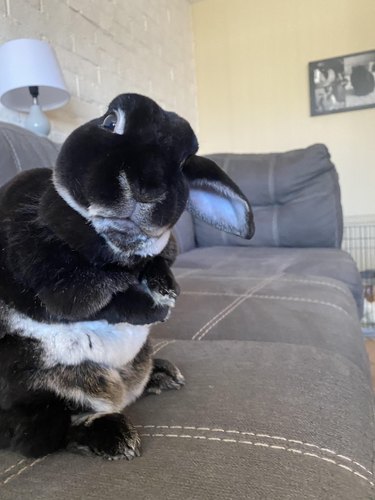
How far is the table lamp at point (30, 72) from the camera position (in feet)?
4.94

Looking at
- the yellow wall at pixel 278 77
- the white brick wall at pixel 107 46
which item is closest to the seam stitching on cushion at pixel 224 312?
the white brick wall at pixel 107 46

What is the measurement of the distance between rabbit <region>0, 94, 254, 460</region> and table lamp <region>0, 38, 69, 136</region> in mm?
1187

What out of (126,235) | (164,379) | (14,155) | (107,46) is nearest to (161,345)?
(164,379)

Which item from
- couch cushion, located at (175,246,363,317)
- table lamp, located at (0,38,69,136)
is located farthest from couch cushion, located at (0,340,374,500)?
table lamp, located at (0,38,69,136)

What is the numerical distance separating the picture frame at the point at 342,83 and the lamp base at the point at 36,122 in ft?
7.57

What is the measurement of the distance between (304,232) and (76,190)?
5.89ft

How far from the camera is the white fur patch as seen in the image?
46 cm

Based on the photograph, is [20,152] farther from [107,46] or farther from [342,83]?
[342,83]

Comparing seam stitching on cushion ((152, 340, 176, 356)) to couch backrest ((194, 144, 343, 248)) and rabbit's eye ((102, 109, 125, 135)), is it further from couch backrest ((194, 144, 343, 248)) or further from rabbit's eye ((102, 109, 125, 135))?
couch backrest ((194, 144, 343, 248))

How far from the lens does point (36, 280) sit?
0.44 meters

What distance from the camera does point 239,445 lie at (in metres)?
0.46

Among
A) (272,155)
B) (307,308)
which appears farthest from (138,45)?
(307,308)

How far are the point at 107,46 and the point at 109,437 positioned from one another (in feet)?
7.91

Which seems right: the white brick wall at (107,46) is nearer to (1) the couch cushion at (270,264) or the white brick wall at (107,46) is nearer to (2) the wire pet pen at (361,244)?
(1) the couch cushion at (270,264)
